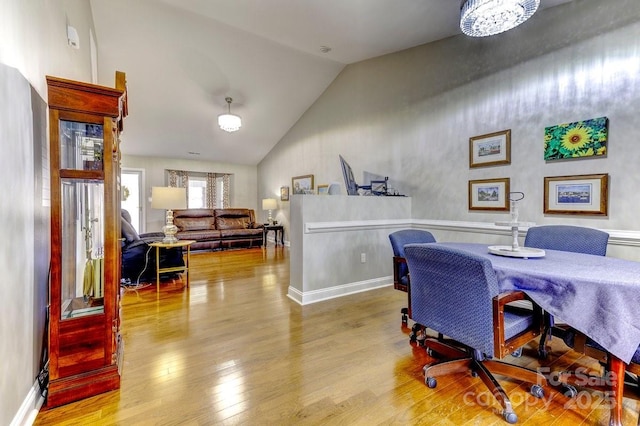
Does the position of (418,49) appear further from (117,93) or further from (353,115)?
(117,93)

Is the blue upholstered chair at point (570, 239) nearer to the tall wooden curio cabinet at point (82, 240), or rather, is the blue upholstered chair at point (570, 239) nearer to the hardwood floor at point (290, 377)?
the hardwood floor at point (290, 377)

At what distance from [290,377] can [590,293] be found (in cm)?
173

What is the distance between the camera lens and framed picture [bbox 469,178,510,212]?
3.03 m

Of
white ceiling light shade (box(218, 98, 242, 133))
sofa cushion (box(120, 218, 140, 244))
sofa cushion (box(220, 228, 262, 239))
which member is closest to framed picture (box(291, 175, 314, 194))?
sofa cushion (box(220, 228, 262, 239))

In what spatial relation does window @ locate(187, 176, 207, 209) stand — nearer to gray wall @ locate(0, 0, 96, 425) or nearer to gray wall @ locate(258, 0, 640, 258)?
gray wall @ locate(258, 0, 640, 258)

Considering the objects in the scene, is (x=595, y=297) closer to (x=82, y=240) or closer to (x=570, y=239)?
(x=570, y=239)

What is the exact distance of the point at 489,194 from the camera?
3.16 m

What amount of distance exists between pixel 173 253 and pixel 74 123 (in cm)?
287

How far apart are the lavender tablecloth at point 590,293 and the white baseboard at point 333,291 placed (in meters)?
1.98

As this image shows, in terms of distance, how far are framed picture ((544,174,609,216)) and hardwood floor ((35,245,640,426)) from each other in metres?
1.19

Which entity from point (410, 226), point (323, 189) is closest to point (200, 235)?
point (323, 189)

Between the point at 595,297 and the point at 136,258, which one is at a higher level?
the point at 595,297

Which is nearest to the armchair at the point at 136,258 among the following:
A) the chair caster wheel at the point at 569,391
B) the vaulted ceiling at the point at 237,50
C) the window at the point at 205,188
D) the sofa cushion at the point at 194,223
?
the vaulted ceiling at the point at 237,50

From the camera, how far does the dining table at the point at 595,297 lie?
1.29 metres
